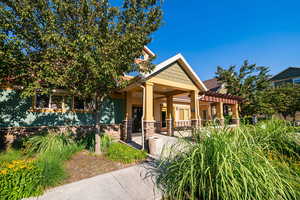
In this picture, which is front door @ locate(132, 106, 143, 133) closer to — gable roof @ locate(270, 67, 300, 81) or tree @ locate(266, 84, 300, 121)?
tree @ locate(266, 84, 300, 121)

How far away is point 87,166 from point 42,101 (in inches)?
208

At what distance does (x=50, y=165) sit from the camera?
391 centimetres

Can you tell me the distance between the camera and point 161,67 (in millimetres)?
7676

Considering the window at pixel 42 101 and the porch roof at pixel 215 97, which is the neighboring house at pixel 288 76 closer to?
the porch roof at pixel 215 97

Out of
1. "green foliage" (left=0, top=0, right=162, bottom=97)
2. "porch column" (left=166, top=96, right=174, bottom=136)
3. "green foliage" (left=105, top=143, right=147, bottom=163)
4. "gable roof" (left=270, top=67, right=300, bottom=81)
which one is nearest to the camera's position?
"green foliage" (left=0, top=0, right=162, bottom=97)

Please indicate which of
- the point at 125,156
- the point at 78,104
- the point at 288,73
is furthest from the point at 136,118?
the point at 288,73

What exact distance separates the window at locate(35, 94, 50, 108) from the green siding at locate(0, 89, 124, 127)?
0.32 meters

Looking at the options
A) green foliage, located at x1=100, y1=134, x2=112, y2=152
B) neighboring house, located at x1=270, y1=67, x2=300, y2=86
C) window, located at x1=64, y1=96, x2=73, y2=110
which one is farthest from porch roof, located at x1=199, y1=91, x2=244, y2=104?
neighboring house, located at x1=270, y1=67, x2=300, y2=86

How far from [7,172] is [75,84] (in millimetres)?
3371

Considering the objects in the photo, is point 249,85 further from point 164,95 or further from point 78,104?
point 78,104

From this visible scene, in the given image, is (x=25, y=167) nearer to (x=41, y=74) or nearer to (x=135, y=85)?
(x=41, y=74)

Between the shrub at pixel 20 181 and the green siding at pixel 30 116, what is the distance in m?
4.76

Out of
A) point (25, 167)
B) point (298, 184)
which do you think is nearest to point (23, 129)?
point (25, 167)

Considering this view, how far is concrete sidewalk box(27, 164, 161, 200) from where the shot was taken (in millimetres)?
3273
